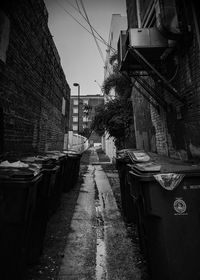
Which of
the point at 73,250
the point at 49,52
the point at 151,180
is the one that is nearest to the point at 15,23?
the point at 49,52

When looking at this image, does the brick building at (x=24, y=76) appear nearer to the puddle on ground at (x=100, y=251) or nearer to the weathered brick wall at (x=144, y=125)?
the puddle on ground at (x=100, y=251)

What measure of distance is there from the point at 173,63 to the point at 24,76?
3919mm

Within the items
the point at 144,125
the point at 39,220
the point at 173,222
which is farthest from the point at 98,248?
the point at 144,125

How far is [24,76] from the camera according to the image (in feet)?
15.3

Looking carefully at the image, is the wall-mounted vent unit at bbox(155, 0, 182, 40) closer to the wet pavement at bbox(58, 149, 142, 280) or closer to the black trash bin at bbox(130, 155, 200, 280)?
the black trash bin at bbox(130, 155, 200, 280)

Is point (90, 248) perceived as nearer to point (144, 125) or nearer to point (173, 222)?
point (173, 222)

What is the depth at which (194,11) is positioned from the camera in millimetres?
3199

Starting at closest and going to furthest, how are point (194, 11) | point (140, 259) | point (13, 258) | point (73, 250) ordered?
point (13, 258) → point (140, 259) → point (73, 250) → point (194, 11)

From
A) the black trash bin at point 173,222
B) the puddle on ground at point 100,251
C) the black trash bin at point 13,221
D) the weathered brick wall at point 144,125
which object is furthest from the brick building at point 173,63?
the black trash bin at point 13,221

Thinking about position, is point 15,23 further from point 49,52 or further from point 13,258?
point 13,258

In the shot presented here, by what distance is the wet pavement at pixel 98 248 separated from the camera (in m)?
2.02

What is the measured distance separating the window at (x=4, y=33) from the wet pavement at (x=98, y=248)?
152 inches

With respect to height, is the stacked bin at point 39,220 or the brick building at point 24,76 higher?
the brick building at point 24,76

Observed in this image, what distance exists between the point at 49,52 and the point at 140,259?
24.7ft
